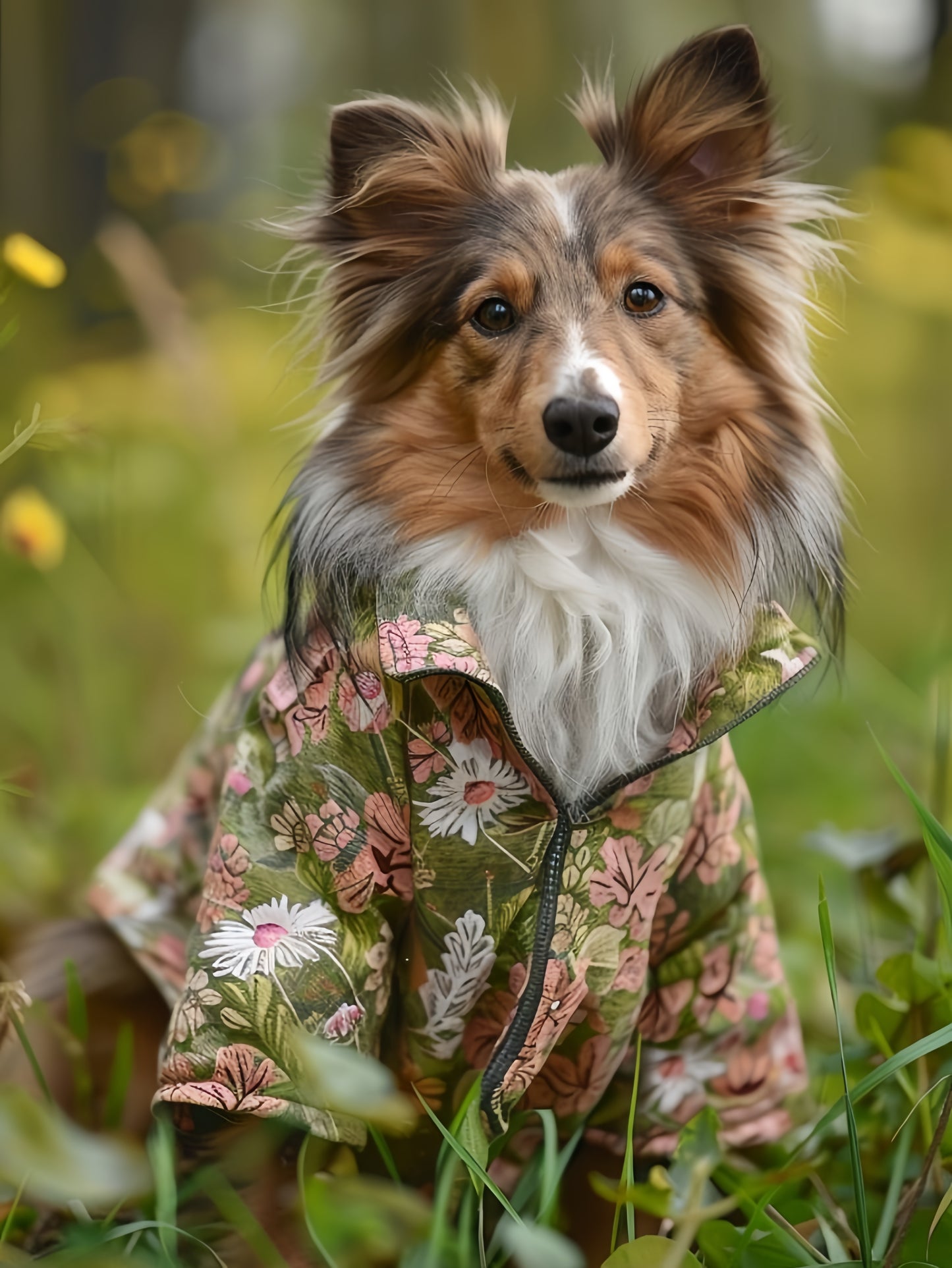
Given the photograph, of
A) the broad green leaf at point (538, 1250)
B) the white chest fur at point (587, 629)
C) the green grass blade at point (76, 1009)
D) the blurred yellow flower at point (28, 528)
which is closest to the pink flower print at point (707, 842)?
the white chest fur at point (587, 629)

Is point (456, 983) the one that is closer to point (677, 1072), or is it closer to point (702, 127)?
point (677, 1072)

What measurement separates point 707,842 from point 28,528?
5.27 feet

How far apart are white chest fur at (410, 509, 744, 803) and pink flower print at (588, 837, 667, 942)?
0.51 feet

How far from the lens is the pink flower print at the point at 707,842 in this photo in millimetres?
1837

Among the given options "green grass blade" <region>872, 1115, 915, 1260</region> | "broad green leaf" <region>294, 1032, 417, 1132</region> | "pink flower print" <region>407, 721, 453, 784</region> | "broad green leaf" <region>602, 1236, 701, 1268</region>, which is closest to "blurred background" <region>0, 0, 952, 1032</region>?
"green grass blade" <region>872, 1115, 915, 1260</region>

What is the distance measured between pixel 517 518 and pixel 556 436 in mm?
203

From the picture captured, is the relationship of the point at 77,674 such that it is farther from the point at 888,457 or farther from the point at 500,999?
the point at 888,457

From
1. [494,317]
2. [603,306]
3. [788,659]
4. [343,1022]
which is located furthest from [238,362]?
[343,1022]

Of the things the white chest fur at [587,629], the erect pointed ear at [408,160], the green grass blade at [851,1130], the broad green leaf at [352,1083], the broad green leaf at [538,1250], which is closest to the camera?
the broad green leaf at [352,1083]

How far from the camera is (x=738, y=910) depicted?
193cm

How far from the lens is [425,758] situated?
5.39 feet

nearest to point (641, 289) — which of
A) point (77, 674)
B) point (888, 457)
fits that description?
point (77, 674)

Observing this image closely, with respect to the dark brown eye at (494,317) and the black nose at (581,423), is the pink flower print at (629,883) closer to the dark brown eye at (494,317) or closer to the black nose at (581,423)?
the black nose at (581,423)

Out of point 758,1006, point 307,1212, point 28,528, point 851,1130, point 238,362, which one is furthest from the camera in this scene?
point 238,362
